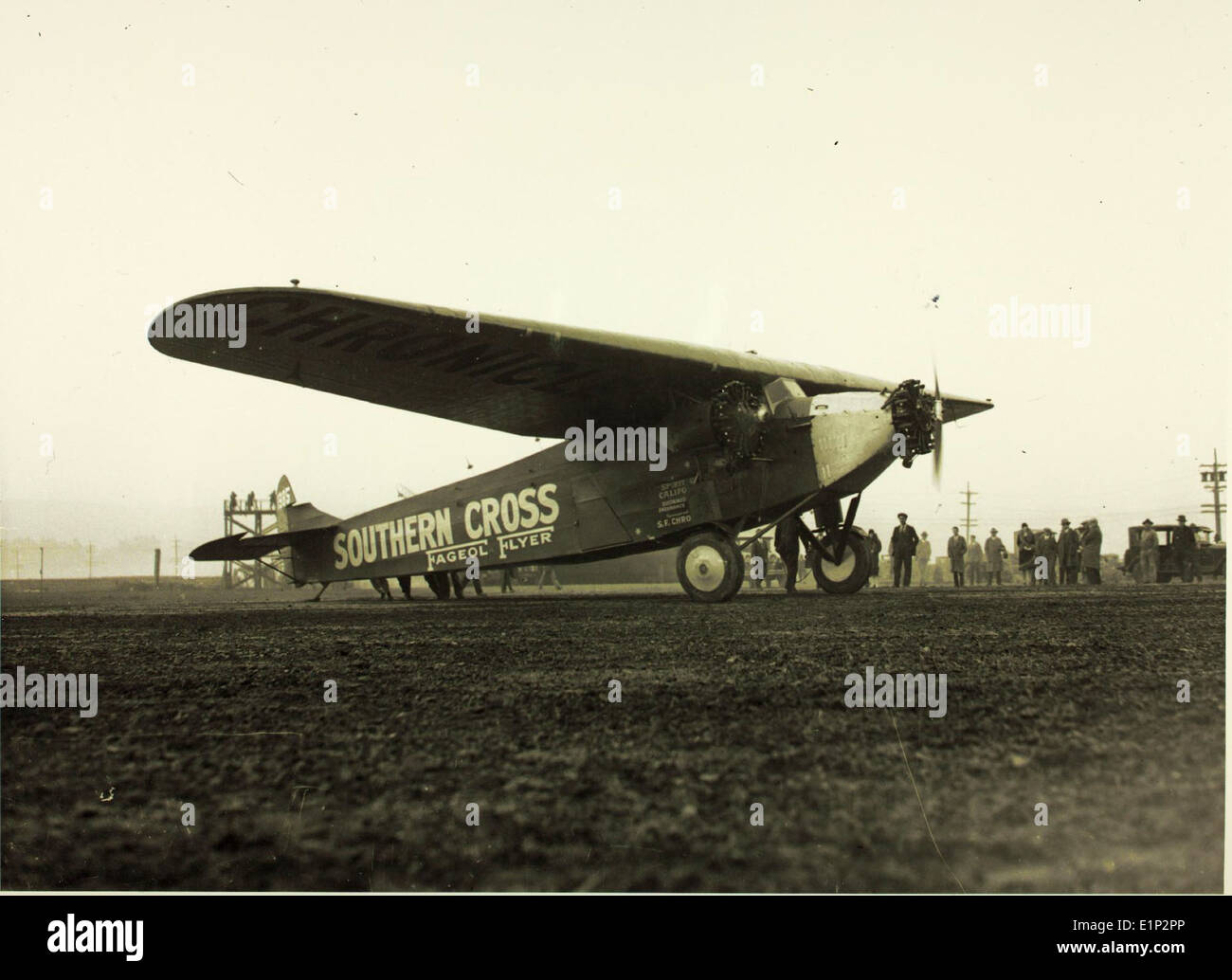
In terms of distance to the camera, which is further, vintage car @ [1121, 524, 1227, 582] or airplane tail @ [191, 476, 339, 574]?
vintage car @ [1121, 524, 1227, 582]

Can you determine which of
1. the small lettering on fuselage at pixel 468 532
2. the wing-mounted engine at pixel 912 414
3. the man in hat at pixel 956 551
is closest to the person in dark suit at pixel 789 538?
the wing-mounted engine at pixel 912 414

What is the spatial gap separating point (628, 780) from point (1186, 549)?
72.3ft

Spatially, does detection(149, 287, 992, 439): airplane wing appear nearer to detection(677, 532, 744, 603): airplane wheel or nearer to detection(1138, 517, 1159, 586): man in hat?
detection(677, 532, 744, 603): airplane wheel

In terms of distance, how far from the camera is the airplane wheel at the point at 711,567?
26.3ft

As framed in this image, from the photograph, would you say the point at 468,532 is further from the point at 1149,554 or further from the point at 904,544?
the point at 1149,554

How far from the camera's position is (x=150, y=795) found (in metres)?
1.81

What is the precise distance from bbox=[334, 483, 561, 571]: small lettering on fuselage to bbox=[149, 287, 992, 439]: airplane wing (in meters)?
1.11

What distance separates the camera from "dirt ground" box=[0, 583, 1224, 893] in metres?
1.49

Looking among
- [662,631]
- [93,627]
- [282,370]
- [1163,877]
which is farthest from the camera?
[282,370]

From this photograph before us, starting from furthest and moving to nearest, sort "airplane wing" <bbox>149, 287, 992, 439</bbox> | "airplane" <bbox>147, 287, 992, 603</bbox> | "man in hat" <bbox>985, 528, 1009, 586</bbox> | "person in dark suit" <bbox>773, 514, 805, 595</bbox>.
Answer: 1. "man in hat" <bbox>985, 528, 1009, 586</bbox>
2. "person in dark suit" <bbox>773, 514, 805, 595</bbox>
3. "airplane" <bbox>147, 287, 992, 603</bbox>
4. "airplane wing" <bbox>149, 287, 992, 439</bbox>

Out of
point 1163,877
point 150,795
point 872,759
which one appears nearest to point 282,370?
point 150,795

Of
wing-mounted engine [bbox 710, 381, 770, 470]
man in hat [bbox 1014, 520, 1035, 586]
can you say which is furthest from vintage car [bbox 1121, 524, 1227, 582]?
wing-mounted engine [bbox 710, 381, 770, 470]

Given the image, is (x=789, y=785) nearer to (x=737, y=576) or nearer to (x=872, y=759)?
(x=872, y=759)
